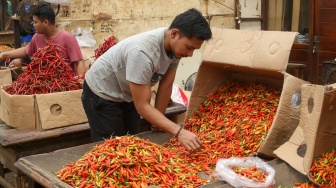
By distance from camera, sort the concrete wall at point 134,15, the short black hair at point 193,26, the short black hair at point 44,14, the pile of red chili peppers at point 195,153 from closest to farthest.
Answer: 1. the pile of red chili peppers at point 195,153
2. the short black hair at point 193,26
3. the short black hair at point 44,14
4. the concrete wall at point 134,15

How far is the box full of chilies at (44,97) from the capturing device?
3.54 meters

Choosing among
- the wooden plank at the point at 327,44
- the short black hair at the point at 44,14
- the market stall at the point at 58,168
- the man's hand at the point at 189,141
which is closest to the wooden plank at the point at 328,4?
the wooden plank at the point at 327,44

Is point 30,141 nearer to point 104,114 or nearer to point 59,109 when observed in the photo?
point 59,109

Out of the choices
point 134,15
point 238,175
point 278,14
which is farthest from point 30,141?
point 278,14

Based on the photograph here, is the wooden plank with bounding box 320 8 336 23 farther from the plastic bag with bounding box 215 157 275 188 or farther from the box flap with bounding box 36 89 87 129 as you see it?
the plastic bag with bounding box 215 157 275 188

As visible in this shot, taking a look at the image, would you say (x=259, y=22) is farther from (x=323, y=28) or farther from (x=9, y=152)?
(x=9, y=152)

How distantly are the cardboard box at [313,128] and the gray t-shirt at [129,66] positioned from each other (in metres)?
0.98

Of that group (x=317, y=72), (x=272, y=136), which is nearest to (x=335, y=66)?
(x=317, y=72)

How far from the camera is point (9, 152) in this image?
340 centimetres

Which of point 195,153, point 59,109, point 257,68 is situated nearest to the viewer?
point 195,153

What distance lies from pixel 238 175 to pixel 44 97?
1935mm

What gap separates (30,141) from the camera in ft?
10.9

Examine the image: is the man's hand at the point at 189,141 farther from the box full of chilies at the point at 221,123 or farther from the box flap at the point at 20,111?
the box flap at the point at 20,111

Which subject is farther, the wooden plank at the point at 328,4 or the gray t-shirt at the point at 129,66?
the wooden plank at the point at 328,4
